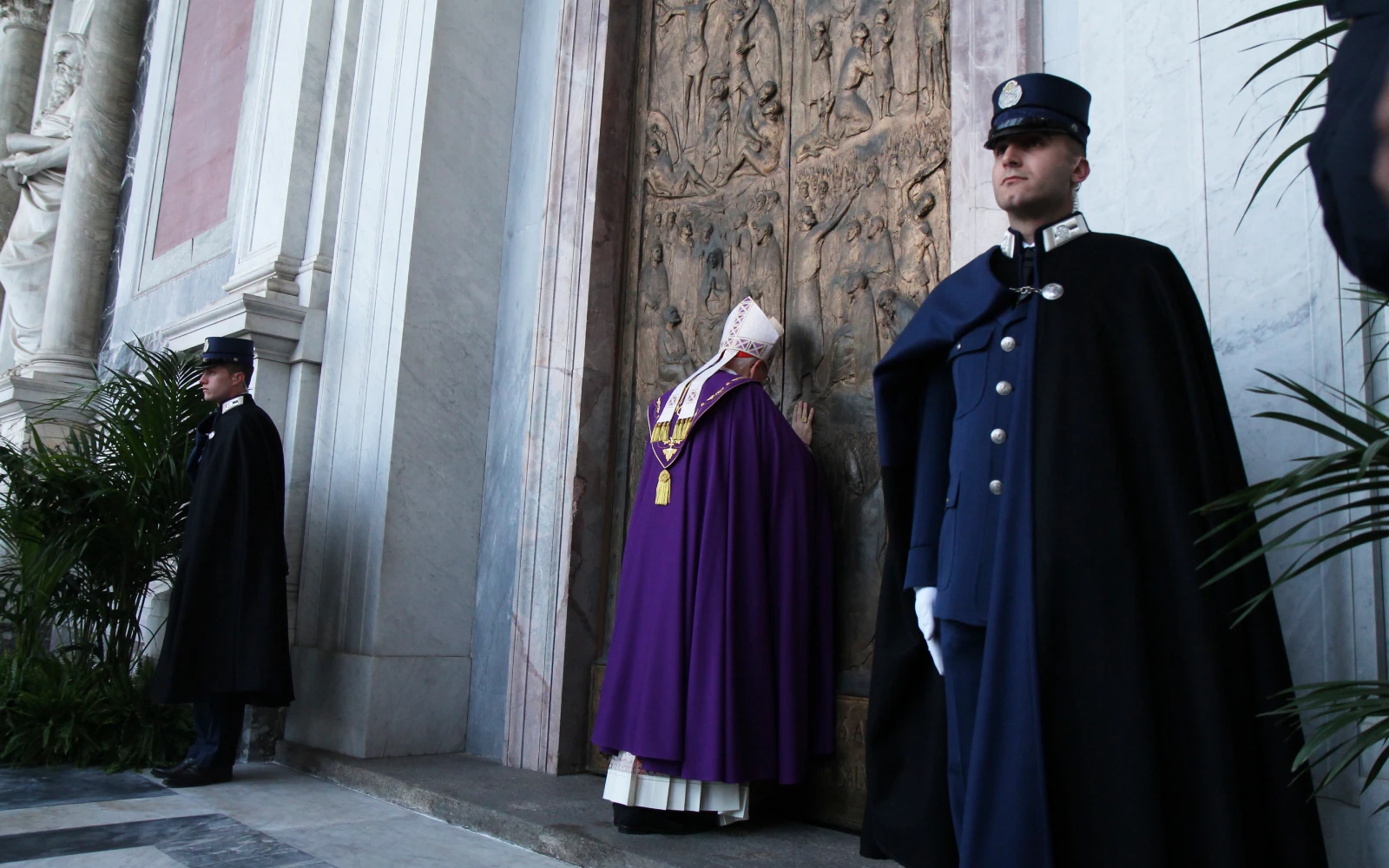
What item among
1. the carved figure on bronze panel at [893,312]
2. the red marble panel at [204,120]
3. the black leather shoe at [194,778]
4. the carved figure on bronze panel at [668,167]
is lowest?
the black leather shoe at [194,778]

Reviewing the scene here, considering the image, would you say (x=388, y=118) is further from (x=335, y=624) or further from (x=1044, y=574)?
(x=1044, y=574)

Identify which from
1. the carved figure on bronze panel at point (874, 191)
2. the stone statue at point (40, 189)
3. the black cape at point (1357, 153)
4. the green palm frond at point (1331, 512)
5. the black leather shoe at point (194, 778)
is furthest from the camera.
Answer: the stone statue at point (40, 189)

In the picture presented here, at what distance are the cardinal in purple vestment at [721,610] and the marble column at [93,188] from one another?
266 inches

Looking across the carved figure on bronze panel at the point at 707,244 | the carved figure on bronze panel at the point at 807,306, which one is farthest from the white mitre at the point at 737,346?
the carved figure on bronze panel at the point at 707,244

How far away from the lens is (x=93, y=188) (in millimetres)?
8828

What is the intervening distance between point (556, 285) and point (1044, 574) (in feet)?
11.0

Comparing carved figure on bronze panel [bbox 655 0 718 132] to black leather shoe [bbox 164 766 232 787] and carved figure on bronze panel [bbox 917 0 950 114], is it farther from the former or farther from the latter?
black leather shoe [bbox 164 766 232 787]

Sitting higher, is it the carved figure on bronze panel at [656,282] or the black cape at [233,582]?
the carved figure on bronze panel at [656,282]

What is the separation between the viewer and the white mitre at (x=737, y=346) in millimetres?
3852

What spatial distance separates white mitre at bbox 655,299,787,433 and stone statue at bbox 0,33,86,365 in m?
8.00

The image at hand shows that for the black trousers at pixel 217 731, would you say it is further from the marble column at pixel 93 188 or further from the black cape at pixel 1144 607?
the marble column at pixel 93 188

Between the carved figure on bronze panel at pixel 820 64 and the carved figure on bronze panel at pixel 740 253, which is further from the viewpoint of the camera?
the carved figure on bronze panel at pixel 740 253

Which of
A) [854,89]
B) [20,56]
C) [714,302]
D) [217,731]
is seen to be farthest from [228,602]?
[20,56]

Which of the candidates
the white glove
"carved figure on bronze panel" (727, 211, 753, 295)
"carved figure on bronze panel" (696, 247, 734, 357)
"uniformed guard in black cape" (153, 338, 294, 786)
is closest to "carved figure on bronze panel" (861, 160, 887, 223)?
"carved figure on bronze panel" (727, 211, 753, 295)
